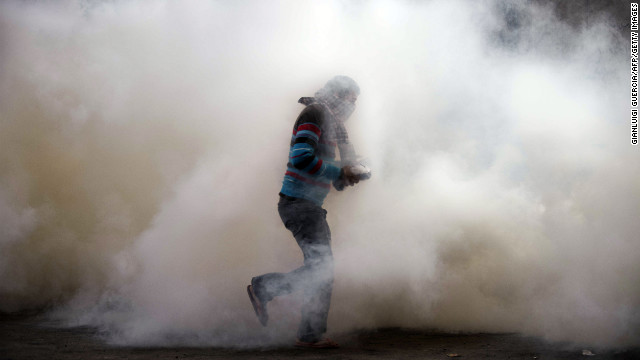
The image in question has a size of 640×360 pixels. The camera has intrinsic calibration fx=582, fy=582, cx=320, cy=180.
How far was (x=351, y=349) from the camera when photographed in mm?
4141

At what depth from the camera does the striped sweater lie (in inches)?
161

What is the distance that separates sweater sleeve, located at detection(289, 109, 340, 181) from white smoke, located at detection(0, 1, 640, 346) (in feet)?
4.25

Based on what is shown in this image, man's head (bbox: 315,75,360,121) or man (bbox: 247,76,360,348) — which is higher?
man's head (bbox: 315,75,360,121)

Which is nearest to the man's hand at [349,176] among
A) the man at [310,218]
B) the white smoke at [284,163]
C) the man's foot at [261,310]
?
the man at [310,218]

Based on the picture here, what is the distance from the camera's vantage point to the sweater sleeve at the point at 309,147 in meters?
4.06

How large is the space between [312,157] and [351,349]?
139 centimetres

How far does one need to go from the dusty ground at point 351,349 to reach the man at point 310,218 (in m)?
0.27

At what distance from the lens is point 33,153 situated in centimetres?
700

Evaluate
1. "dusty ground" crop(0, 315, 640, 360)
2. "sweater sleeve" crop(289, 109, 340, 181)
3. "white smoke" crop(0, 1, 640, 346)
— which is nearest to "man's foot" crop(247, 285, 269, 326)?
"dusty ground" crop(0, 315, 640, 360)

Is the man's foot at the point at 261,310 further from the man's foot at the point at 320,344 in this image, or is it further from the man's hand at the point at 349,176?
the man's hand at the point at 349,176

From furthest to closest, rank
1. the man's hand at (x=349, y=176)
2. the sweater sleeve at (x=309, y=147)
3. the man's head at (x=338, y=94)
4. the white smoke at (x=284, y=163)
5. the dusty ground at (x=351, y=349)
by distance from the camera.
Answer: the white smoke at (x=284, y=163)
the man's head at (x=338, y=94)
the man's hand at (x=349, y=176)
the sweater sleeve at (x=309, y=147)
the dusty ground at (x=351, y=349)

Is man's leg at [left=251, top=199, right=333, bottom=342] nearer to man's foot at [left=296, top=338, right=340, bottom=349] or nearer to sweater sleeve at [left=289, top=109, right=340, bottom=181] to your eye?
man's foot at [left=296, top=338, right=340, bottom=349]

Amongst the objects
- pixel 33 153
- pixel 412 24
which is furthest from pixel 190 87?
pixel 412 24

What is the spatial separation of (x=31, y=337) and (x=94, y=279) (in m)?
2.32
